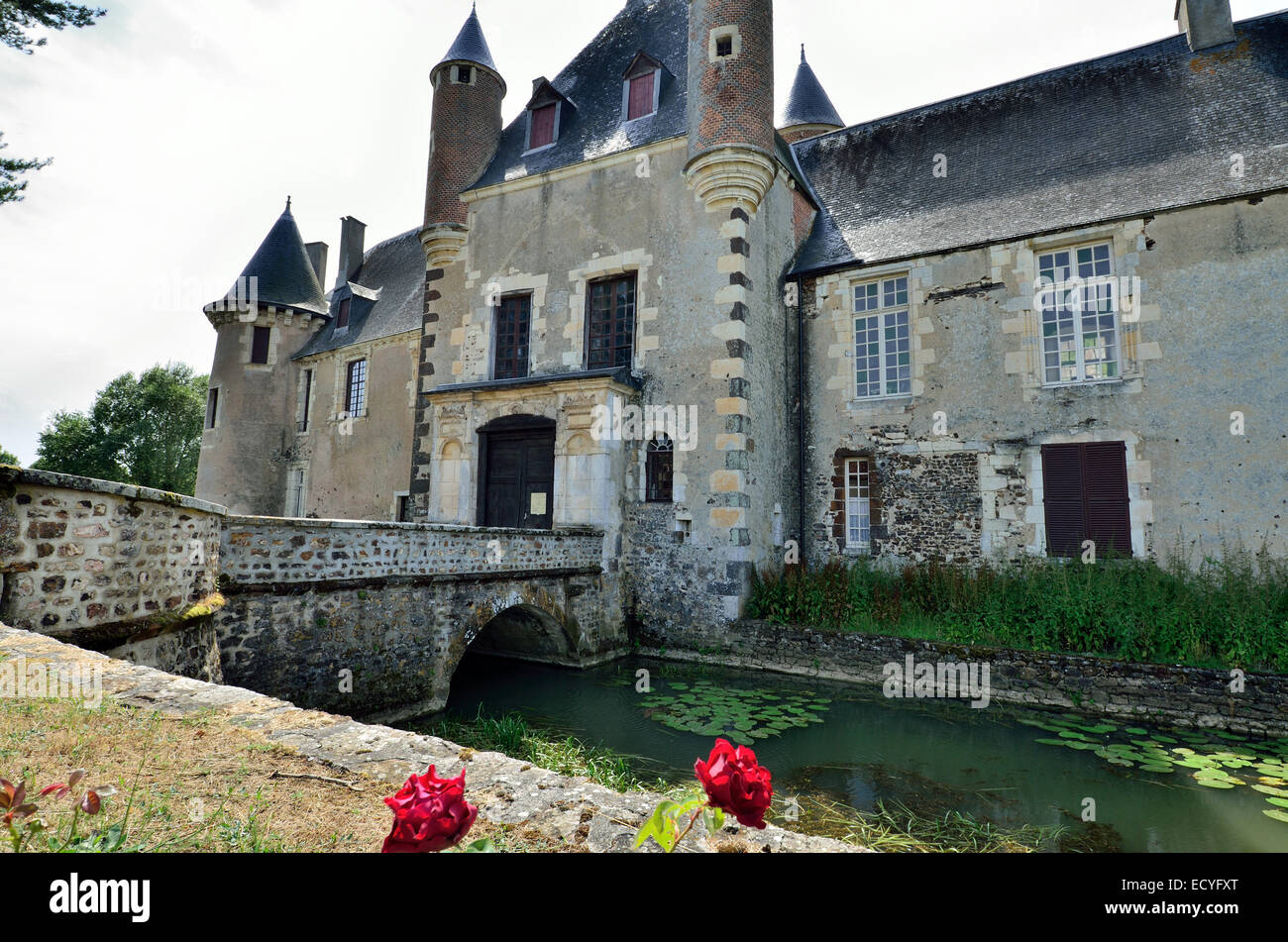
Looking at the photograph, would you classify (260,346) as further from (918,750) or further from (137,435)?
(918,750)

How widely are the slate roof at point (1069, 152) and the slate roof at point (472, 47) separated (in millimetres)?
8017

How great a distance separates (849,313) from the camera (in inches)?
494

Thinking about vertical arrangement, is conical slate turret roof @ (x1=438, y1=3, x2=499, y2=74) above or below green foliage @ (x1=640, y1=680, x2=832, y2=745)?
above

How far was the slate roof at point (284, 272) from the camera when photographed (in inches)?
866

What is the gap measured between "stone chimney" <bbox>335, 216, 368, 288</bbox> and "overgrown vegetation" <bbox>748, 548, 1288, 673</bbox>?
65.5 ft

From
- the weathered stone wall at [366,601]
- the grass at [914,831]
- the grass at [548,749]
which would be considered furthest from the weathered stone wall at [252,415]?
the grass at [914,831]

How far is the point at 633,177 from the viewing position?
12.6m

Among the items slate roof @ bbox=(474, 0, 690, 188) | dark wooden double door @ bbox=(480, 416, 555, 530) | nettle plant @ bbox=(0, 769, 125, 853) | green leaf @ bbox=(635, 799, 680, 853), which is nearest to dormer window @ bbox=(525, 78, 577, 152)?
slate roof @ bbox=(474, 0, 690, 188)

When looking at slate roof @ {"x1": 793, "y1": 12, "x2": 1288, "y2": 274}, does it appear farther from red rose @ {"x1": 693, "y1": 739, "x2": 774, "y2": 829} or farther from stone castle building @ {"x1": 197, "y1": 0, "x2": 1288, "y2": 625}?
red rose @ {"x1": 693, "y1": 739, "x2": 774, "y2": 829}

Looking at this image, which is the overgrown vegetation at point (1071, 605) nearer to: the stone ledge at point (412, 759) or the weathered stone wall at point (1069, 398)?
the weathered stone wall at point (1069, 398)

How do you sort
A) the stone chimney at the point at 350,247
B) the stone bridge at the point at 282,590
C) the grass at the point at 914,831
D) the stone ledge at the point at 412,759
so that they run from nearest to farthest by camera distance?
the stone ledge at the point at 412,759 → the stone bridge at the point at 282,590 → the grass at the point at 914,831 → the stone chimney at the point at 350,247

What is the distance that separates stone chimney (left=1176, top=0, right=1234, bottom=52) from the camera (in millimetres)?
Answer: 11945

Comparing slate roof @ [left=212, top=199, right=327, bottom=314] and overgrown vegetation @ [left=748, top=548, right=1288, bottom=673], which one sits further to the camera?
slate roof @ [left=212, top=199, right=327, bottom=314]
